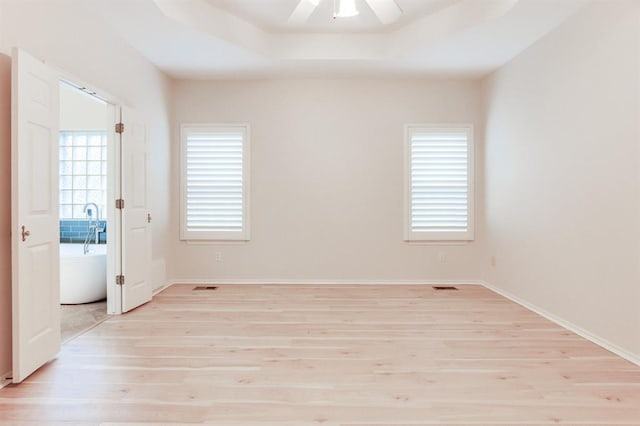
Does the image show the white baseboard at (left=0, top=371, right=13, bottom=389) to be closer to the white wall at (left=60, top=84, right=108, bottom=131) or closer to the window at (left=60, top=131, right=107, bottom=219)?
the window at (left=60, top=131, right=107, bottom=219)

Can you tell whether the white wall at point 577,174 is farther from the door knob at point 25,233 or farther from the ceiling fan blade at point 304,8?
the door knob at point 25,233

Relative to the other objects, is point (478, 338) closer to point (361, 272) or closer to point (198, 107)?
point (361, 272)

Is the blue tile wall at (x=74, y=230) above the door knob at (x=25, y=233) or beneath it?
beneath

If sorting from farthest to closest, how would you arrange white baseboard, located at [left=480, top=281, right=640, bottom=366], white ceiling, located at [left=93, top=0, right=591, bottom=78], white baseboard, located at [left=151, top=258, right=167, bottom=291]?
white baseboard, located at [left=151, top=258, right=167, bottom=291] → white ceiling, located at [left=93, top=0, right=591, bottom=78] → white baseboard, located at [left=480, top=281, right=640, bottom=366]

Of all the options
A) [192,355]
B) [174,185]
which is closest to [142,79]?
[174,185]

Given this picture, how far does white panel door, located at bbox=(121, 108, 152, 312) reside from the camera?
154 inches

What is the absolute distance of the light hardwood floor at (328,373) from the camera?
2.06 meters

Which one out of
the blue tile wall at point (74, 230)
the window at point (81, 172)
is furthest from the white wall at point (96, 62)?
the blue tile wall at point (74, 230)

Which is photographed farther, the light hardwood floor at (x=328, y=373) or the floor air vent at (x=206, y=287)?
the floor air vent at (x=206, y=287)

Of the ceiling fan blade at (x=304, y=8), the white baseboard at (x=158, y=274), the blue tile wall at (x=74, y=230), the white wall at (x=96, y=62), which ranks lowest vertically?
the white baseboard at (x=158, y=274)

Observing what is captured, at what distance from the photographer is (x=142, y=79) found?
439 centimetres

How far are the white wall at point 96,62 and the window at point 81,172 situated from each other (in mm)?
1725

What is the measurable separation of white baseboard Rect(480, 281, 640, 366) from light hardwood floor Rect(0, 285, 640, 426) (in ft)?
0.25

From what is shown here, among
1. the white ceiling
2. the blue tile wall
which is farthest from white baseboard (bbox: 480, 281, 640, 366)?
the blue tile wall
